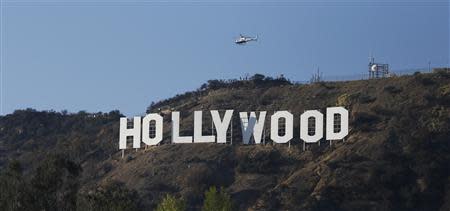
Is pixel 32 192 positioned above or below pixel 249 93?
below

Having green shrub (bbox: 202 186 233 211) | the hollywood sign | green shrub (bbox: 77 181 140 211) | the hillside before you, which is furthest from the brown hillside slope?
green shrub (bbox: 77 181 140 211)

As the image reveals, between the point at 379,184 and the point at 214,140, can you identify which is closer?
the point at 379,184

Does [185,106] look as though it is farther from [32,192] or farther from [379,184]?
[32,192]

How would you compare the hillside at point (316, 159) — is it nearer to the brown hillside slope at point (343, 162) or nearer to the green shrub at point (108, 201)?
the brown hillside slope at point (343, 162)

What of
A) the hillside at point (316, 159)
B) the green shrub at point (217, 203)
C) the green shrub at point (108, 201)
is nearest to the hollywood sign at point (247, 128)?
the hillside at point (316, 159)

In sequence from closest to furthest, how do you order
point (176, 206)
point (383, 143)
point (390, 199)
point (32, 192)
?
point (32, 192)
point (176, 206)
point (390, 199)
point (383, 143)

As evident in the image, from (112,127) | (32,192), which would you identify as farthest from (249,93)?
(32,192)

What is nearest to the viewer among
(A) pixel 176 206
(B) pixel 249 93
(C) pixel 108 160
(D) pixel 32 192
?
(D) pixel 32 192

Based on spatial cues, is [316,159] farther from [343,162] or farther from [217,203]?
[217,203]
